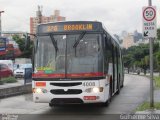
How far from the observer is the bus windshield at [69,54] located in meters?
14.4

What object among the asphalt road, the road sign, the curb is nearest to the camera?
the asphalt road

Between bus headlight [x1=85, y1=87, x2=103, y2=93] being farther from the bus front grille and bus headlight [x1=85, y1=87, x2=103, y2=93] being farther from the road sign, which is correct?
the road sign

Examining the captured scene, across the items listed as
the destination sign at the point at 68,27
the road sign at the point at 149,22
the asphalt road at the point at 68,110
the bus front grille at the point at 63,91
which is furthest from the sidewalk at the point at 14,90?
the road sign at the point at 149,22

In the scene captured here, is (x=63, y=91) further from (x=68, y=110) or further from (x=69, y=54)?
(x=68, y=110)

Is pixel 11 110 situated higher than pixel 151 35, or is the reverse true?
pixel 151 35

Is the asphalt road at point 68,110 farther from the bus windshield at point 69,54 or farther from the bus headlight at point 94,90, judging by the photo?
the bus windshield at point 69,54

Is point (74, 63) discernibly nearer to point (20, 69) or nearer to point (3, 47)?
point (3, 47)

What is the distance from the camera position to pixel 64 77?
46.9 ft

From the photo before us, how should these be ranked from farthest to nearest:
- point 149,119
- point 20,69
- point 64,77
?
point 20,69, point 64,77, point 149,119

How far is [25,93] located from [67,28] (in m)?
10.6

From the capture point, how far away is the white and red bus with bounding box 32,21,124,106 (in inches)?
561

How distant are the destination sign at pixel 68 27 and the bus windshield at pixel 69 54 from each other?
0.23 metres

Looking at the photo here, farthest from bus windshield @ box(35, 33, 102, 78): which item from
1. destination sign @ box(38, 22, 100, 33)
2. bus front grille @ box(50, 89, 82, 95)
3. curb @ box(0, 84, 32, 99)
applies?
curb @ box(0, 84, 32, 99)

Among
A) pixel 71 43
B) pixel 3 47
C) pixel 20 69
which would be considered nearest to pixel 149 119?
pixel 71 43
